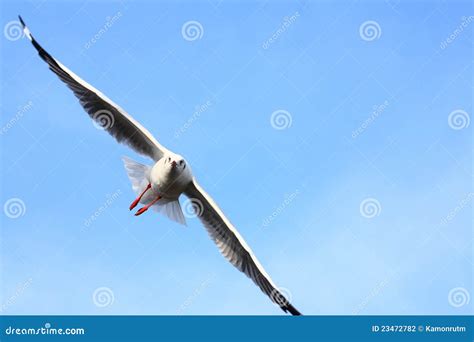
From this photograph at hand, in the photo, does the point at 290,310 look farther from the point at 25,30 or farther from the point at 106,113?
the point at 25,30

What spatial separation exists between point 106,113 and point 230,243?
194 cm

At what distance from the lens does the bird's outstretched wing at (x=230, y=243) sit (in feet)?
22.2

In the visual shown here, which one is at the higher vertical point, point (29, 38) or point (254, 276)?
point (29, 38)

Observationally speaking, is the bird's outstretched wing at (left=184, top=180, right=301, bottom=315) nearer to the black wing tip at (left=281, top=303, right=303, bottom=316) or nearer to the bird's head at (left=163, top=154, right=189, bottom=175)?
the black wing tip at (left=281, top=303, right=303, bottom=316)

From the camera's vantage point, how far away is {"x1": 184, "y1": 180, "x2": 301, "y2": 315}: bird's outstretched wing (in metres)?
6.77

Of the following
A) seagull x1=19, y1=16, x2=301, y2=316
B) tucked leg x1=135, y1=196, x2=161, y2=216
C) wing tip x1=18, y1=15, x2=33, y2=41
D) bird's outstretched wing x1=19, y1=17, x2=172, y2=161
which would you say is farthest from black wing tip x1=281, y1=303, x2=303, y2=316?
wing tip x1=18, y1=15, x2=33, y2=41

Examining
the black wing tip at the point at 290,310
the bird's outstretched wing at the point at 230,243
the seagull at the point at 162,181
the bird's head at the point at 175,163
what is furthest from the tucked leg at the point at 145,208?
the black wing tip at the point at 290,310

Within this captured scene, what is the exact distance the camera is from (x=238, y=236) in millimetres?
6773

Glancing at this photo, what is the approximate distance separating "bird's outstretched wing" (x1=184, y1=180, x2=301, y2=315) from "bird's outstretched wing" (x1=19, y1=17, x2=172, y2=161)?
66cm

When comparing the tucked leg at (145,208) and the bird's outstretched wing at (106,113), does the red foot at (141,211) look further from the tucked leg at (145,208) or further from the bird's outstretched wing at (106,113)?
the bird's outstretched wing at (106,113)
